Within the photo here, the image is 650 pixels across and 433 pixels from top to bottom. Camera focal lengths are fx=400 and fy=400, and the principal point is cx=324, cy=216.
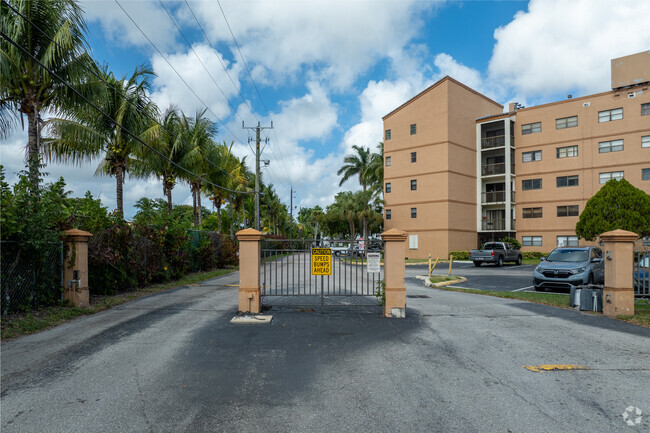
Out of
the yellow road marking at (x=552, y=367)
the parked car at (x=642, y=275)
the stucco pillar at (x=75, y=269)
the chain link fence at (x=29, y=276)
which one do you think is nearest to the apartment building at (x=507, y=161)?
the parked car at (x=642, y=275)

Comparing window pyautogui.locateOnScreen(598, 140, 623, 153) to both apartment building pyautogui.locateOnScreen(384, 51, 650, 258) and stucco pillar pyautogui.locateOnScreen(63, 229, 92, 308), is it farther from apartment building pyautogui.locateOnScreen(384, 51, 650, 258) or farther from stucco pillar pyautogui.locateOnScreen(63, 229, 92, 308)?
stucco pillar pyautogui.locateOnScreen(63, 229, 92, 308)

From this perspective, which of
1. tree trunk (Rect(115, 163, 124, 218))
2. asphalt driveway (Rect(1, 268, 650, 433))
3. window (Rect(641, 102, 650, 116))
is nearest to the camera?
asphalt driveway (Rect(1, 268, 650, 433))

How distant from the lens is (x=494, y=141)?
1620 inches

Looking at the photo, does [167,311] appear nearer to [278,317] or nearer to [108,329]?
[108,329]

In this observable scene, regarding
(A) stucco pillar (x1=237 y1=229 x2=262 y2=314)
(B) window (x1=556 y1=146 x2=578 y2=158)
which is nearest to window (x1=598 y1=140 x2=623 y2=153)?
(B) window (x1=556 y1=146 x2=578 y2=158)

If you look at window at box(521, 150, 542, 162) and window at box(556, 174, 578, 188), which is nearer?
window at box(556, 174, 578, 188)

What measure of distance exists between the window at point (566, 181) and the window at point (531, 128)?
519cm

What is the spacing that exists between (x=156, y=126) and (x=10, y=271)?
13.6 m

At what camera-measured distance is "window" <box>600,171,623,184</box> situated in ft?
115

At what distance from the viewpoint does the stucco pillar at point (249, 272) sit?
933 centimetres

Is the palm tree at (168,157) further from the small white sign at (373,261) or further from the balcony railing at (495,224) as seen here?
the balcony railing at (495,224)

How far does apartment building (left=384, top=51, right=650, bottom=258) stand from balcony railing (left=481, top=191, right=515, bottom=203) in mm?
113

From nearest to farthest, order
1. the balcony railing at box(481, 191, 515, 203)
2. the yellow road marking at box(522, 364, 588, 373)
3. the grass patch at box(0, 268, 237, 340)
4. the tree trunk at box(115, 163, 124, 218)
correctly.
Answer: the yellow road marking at box(522, 364, 588, 373)
the grass patch at box(0, 268, 237, 340)
the tree trunk at box(115, 163, 124, 218)
the balcony railing at box(481, 191, 515, 203)

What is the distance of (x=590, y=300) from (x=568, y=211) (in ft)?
104
